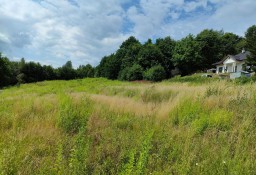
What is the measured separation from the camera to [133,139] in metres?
4.43

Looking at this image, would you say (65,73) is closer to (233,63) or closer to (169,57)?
(169,57)

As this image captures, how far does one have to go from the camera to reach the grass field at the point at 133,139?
3.42 m

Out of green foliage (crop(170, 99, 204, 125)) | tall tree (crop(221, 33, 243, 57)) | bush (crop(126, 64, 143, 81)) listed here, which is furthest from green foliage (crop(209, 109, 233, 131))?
tall tree (crop(221, 33, 243, 57))

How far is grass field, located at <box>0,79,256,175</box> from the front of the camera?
342 centimetres

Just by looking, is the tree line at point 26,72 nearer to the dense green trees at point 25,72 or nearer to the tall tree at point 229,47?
the dense green trees at point 25,72

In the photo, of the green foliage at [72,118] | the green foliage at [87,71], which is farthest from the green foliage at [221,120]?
the green foliage at [87,71]

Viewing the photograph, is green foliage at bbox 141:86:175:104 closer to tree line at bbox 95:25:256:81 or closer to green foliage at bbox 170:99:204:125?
green foliage at bbox 170:99:204:125

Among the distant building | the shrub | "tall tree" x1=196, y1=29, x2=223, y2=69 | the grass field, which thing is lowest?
Answer: the grass field

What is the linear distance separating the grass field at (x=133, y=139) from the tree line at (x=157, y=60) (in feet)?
129

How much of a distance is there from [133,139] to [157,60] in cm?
4892

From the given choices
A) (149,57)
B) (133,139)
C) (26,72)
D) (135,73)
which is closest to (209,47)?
(149,57)

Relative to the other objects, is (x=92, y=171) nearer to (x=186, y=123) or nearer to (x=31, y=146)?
(x=31, y=146)

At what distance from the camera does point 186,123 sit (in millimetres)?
5602

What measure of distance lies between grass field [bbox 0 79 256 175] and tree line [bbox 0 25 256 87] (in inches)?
1546
